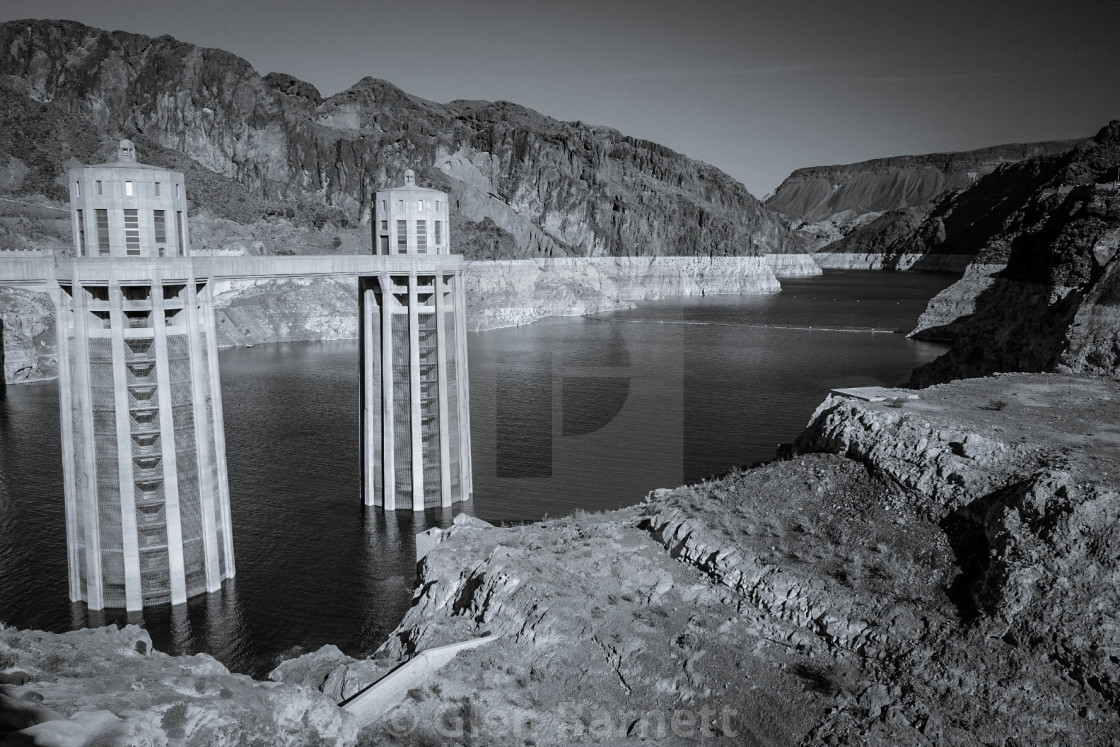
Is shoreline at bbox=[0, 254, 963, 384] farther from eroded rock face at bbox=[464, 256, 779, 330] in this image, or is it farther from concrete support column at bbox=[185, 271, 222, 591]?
concrete support column at bbox=[185, 271, 222, 591]

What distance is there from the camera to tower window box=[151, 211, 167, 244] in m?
30.4

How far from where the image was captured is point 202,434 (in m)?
31.2

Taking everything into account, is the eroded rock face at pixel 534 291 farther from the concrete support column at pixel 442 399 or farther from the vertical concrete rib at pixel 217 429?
the vertical concrete rib at pixel 217 429

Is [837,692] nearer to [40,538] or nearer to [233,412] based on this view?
[40,538]

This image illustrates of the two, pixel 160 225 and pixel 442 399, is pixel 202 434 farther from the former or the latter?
pixel 442 399

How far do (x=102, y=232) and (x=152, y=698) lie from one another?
19.9 metres

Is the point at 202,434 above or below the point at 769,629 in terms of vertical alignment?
above

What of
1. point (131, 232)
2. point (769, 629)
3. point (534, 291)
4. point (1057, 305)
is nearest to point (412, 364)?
point (131, 232)

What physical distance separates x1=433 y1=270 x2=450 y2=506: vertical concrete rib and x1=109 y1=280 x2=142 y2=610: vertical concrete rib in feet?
48.1

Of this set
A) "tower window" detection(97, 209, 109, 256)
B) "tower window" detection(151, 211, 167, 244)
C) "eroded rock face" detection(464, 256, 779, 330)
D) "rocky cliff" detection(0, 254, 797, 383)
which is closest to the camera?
"tower window" detection(97, 209, 109, 256)

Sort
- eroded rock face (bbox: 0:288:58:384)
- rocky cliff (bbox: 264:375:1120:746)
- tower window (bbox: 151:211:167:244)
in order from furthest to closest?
eroded rock face (bbox: 0:288:58:384), tower window (bbox: 151:211:167:244), rocky cliff (bbox: 264:375:1120:746)

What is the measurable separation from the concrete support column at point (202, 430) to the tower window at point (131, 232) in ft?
6.49

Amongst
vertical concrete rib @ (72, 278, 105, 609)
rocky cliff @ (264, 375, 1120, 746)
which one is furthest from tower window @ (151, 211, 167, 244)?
rocky cliff @ (264, 375, 1120, 746)


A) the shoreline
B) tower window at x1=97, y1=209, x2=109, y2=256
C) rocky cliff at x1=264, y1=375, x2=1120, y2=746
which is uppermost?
tower window at x1=97, y1=209, x2=109, y2=256
